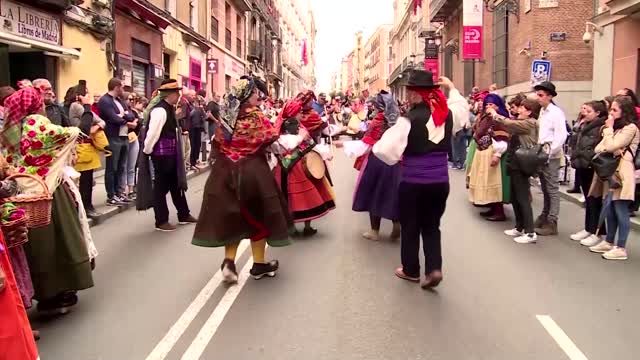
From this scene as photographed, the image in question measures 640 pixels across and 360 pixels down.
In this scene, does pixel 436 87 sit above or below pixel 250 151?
above

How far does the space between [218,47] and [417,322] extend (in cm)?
2729

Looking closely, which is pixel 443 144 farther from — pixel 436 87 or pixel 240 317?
pixel 240 317

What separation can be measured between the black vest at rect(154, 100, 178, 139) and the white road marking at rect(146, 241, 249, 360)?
2734mm

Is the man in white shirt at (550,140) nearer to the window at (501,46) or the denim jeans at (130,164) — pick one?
the denim jeans at (130,164)

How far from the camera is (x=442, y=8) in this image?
38250 mm

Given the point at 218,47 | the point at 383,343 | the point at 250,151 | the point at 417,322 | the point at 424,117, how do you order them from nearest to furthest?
the point at 383,343
the point at 417,322
the point at 424,117
the point at 250,151
the point at 218,47

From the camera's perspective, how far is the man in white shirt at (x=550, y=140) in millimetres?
7949

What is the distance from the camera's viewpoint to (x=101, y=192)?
1175cm

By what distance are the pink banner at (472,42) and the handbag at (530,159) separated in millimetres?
20463

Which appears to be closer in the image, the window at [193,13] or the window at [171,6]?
the window at [171,6]

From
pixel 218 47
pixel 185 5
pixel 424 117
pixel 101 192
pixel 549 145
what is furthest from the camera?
pixel 218 47

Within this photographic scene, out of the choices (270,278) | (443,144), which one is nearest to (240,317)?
(270,278)

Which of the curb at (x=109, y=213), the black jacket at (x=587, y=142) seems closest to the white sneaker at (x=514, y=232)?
the black jacket at (x=587, y=142)

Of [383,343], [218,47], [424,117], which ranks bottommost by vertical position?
[383,343]
